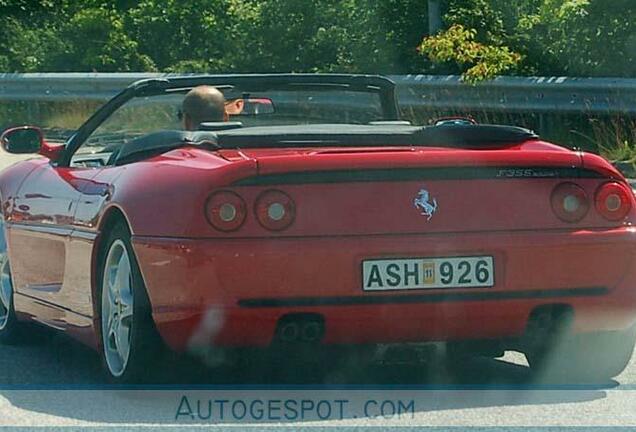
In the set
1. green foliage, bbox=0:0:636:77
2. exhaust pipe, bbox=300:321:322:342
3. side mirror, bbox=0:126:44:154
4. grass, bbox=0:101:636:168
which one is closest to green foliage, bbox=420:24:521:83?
green foliage, bbox=0:0:636:77

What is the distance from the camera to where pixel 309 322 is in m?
5.48

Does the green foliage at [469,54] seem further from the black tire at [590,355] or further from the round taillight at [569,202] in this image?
the round taillight at [569,202]

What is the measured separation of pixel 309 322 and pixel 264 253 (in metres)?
0.29

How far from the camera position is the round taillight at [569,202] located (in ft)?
18.6

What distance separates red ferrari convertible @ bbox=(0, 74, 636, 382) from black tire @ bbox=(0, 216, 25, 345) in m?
1.17

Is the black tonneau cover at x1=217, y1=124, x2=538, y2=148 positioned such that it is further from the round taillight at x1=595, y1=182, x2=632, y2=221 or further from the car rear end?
the round taillight at x1=595, y1=182, x2=632, y2=221

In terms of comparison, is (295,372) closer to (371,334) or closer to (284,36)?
(371,334)

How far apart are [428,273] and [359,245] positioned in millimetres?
265

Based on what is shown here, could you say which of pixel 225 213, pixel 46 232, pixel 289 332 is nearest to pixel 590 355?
pixel 289 332

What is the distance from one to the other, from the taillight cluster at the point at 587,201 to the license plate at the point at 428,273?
349 millimetres

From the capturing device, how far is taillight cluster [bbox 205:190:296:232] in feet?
17.8

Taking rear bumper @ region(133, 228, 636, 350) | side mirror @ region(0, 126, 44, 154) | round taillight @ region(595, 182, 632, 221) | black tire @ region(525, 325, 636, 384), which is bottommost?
black tire @ region(525, 325, 636, 384)

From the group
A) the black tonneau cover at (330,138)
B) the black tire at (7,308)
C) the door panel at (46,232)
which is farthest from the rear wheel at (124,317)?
the black tire at (7,308)

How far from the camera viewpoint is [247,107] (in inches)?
267
